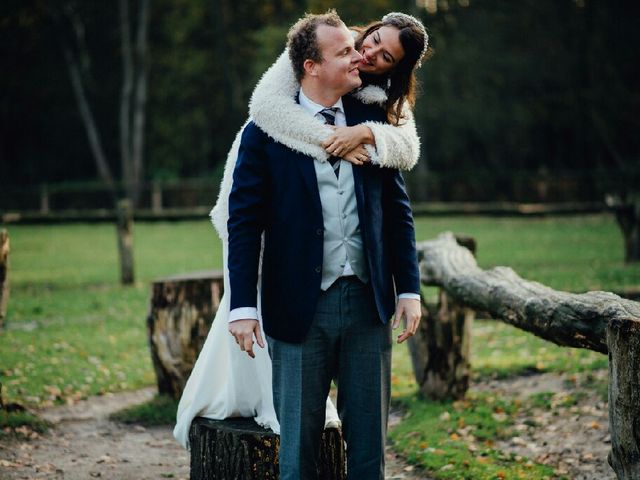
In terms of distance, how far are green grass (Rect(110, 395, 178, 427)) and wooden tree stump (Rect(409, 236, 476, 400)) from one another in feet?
6.25

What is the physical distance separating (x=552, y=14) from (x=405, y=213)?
109 ft

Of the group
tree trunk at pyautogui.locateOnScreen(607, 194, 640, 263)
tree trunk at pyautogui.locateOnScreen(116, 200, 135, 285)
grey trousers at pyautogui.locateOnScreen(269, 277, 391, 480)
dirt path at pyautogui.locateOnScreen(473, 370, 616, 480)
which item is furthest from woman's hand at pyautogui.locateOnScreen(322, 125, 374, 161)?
tree trunk at pyautogui.locateOnScreen(607, 194, 640, 263)

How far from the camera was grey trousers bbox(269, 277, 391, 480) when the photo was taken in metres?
3.29

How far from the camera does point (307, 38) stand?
3271 millimetres

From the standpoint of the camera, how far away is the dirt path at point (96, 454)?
17.2ft

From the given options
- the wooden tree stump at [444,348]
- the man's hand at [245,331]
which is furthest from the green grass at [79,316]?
the man's hand at [245,331]

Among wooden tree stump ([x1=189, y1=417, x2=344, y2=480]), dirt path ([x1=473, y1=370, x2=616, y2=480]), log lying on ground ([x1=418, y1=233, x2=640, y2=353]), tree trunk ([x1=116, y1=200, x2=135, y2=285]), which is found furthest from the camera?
tree trunk ([x1=116, y1=200, x2=135, y2=285])

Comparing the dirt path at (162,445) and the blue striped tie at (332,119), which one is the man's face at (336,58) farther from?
the dirt path at (162,445)

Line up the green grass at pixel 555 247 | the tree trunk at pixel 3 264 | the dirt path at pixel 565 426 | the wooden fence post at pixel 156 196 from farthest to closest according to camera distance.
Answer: the wooden fence post at pixel 156 196
the green grass at pixel 555 247
the tree trunk at pixel 3 264
the dirt path at pixel 565 426

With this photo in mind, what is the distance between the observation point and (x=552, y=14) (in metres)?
34.4

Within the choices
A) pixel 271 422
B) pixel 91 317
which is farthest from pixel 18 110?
pixel 271 422

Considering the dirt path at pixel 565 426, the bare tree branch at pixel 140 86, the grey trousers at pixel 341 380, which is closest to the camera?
the grey trousers at pixel 341 380

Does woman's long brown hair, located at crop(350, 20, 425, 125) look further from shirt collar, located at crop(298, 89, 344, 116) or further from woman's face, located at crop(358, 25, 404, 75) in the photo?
shirt collar, located at crop(298, 89, 344, 116)

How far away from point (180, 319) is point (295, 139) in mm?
3662
